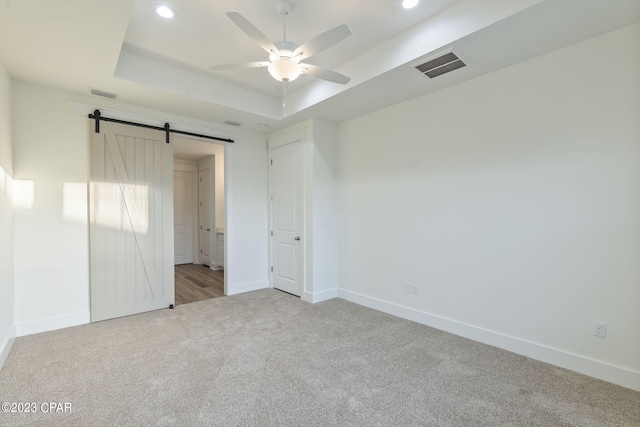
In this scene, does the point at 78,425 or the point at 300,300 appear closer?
the point at 78,425

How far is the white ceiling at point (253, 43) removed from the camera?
81.7 inches

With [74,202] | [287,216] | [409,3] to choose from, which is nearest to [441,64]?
[409,3]

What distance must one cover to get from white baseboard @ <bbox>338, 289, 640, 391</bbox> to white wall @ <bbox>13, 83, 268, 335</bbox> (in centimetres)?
373

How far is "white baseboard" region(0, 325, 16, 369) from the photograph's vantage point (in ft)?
8.05

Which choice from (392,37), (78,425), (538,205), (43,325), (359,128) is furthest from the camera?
(359,128)

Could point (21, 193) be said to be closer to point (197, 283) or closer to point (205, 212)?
point (197, 283)

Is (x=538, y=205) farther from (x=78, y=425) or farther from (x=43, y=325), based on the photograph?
(x=43, y=325)

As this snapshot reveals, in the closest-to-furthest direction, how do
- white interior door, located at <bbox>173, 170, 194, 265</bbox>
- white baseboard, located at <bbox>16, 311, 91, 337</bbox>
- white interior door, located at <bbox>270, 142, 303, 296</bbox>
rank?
white baseboard, located at <bbox>16, 311, 91, 337</bbox> → white interior door, located at <bbox>270, 142, 303, 296</bbox> → white interior door, located at <bbox>173, 170, 194, 265</bbox>

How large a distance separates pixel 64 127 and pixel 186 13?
2070 millimetres

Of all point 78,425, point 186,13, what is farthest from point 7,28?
point 78,425

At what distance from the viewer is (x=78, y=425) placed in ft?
5.78

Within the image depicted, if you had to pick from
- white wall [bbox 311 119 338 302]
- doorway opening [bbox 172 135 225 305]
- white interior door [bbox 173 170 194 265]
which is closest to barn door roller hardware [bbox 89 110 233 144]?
doorway opening [bbox 172 135 225 305]

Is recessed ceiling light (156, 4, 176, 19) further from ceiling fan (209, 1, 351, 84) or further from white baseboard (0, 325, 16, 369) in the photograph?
white baseboard (0, 325, 16, 369)

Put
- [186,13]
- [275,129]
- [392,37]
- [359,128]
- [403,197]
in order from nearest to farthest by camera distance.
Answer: [186,13] → [392,37] → [403,197] → [359,128] → [275,129]
